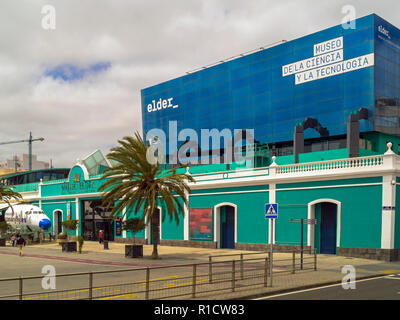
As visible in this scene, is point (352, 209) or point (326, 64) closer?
point (352, 209)

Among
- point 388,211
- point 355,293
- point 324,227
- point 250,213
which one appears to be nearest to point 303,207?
point 324,227

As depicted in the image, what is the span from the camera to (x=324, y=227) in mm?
29797

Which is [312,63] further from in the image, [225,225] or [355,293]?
[355,293]

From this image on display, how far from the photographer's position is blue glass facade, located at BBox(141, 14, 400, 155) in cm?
4169

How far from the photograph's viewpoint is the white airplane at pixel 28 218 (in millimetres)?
45812

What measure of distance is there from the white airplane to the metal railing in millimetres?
30196

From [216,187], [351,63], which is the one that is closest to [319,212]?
[216,187]

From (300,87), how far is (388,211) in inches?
950

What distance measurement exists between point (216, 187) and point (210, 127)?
22.4 metres

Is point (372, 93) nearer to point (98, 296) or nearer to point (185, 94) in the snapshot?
point (185, 94)

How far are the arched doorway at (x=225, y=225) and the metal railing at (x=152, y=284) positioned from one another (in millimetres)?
16786

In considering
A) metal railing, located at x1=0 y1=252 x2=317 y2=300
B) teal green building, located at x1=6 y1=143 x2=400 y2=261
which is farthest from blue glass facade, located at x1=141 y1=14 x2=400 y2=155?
metal railing, located at x1=0 y1=252 x2=317 y2=300

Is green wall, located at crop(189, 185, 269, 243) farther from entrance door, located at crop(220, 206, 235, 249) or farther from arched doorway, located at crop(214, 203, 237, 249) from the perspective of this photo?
entrance door, located at crop(220, 206, 235, 249)

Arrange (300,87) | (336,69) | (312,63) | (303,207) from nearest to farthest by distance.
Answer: (303,207) → (336,69) → (312,63) → (300,87)
